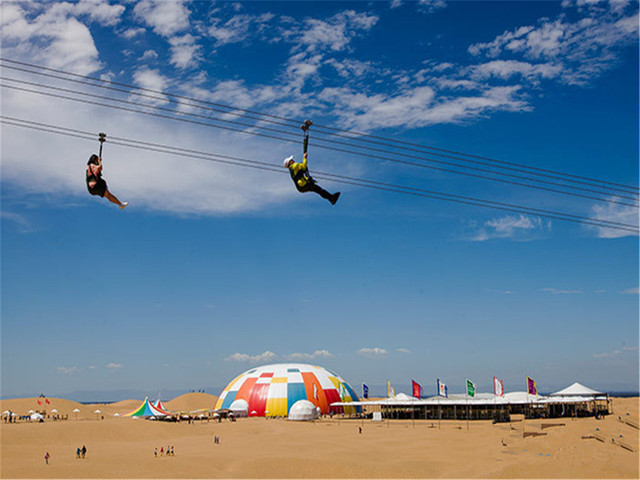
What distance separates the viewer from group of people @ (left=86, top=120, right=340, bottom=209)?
51.4 feet

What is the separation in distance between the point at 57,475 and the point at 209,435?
24173mm

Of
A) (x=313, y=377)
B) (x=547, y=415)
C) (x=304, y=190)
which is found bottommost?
(x=547, y=415)

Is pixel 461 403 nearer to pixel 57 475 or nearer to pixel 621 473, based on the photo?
pixel 621 473

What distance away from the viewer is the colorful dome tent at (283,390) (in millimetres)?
79806

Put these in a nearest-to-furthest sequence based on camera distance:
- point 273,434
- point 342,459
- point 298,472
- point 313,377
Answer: point 298,472
point 342,459
point 273,434
point 313,377

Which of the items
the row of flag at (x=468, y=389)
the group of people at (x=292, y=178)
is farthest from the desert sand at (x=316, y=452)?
the group of people at (x=292, y=178)

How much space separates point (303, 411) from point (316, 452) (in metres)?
31.1

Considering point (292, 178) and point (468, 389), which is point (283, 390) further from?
point (292, 178)

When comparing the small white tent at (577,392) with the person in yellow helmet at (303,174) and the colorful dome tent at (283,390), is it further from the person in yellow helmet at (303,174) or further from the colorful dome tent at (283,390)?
the person in yellow helmet at (303,174)

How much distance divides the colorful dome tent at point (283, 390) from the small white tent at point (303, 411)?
18.2 ft

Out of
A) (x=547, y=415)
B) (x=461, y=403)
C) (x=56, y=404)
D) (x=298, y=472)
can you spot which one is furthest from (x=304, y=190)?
(x=56, y=404)

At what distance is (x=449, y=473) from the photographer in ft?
110

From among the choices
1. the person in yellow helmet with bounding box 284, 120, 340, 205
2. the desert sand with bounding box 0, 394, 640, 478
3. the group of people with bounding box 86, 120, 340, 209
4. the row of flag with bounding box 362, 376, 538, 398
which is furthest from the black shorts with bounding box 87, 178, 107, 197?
the row of flag with bounding box 362, 376, 538, 398

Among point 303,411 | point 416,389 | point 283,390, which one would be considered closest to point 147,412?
point 283,390
